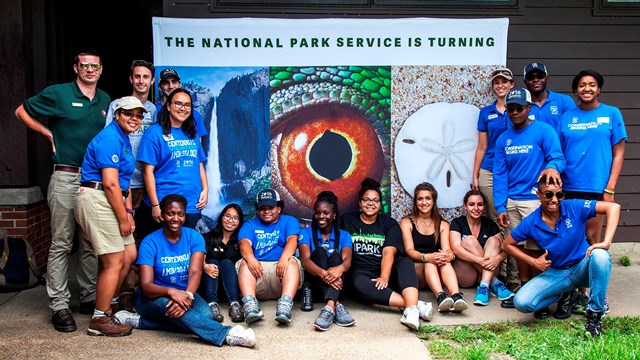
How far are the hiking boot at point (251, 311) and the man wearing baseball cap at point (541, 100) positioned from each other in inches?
112

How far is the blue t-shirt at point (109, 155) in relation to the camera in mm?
4172

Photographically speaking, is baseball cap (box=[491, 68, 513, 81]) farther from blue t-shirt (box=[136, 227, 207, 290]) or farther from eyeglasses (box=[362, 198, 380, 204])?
blue t-shirt (box=[136, 227, 207, 290])

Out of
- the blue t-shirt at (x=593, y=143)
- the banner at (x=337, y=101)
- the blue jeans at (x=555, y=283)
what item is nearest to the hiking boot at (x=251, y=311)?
the banner at (x=337, y=101)

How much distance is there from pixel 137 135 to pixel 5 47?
162cm

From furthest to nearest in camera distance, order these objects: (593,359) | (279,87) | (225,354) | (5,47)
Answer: (279,87), (5,47), (225,354), (593,359)

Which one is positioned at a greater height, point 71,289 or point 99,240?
point 99,240

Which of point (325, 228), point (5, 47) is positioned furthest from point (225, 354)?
point (5, 47)

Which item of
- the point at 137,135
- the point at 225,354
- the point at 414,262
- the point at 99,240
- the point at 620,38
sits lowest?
the point at 225,354

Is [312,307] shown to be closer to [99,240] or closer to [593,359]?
[99,240]

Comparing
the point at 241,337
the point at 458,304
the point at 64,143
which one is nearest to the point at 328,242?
the point at 458,304

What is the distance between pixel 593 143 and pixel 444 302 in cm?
179

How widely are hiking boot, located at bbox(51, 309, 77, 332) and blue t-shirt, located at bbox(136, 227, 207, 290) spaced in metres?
0.64

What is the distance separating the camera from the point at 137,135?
4.99 m

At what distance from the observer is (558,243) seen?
4562 millimetres
